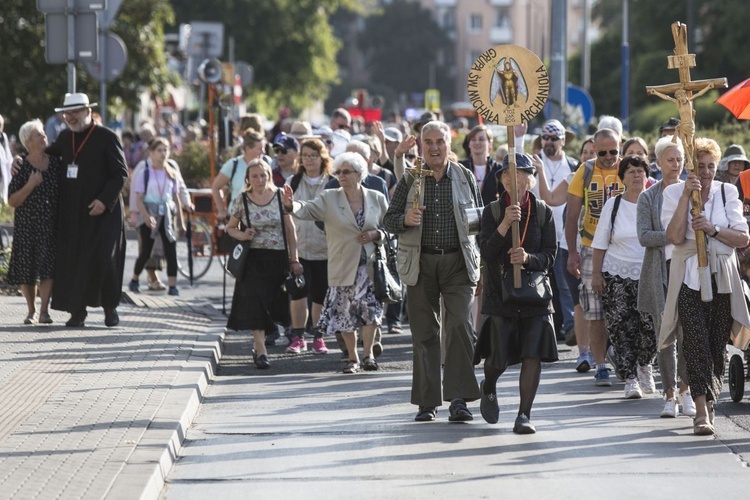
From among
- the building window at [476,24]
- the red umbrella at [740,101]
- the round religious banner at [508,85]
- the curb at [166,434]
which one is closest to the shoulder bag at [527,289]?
the round religious banner at [508,85]

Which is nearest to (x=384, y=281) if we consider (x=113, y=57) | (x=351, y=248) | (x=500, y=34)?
(x=351, y=248)

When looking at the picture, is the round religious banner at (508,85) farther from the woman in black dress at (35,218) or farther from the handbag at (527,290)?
the woman in black dress at (35,218)

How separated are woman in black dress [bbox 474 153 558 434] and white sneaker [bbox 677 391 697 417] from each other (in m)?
0.96

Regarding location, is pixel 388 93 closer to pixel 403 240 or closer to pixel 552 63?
pixel 552 63

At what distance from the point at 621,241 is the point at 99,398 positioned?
366 centimetres

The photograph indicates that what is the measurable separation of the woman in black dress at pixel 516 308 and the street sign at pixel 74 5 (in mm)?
7209

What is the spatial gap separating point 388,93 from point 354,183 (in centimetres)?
11745

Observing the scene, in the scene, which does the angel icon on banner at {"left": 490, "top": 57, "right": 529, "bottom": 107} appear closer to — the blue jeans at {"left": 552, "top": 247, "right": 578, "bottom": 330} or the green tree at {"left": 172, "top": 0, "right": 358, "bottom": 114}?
the blue jeans at {"left": 552, "top": 247, "right": 578, "bottom": 330}

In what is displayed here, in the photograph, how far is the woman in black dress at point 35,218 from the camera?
13.8 meters

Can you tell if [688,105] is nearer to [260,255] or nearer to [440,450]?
[440,450]

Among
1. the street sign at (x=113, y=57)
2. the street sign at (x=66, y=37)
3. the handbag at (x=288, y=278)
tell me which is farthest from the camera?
the street sign at (x=113, y=57)

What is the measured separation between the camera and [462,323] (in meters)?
9.59

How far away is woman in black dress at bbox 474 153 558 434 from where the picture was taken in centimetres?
918

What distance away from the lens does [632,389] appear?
10.6 metres
